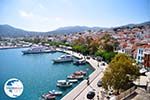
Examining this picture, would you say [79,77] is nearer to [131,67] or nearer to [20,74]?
[20,74]

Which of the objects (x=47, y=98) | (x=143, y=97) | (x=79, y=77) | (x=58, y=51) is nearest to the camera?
(x=143, y=97)

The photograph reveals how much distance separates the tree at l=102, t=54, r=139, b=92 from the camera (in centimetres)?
430

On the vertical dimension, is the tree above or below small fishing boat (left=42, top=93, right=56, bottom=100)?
above

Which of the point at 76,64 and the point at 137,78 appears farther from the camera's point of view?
the point at 76,64

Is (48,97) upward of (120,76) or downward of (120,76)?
downward

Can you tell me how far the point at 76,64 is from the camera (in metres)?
10.4

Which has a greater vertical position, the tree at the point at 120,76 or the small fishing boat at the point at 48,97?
the tree at the point at 120,76

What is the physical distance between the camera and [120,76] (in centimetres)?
435

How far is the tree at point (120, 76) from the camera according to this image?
430 cm

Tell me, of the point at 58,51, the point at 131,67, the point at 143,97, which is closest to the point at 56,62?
the point at 58,51

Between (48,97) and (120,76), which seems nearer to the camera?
(120,76)

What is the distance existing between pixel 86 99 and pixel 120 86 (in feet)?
2.16

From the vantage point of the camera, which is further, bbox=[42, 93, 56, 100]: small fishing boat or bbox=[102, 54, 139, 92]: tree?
bbox=[42, 93, 56, 100]: small fishing boat

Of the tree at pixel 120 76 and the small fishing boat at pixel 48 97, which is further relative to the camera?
the small fishing boat at pixel 48 97
